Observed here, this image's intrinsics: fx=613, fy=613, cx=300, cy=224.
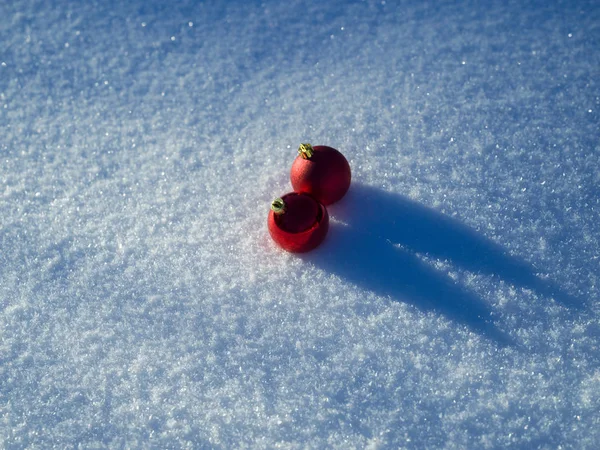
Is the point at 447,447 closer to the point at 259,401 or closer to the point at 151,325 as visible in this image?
the point at 259,401

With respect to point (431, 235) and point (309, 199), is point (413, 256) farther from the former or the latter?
point (309, 199)

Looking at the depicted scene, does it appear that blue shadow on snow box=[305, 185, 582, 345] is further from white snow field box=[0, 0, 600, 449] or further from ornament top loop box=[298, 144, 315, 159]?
ornament top loop box=[298, 144, 315, 159]

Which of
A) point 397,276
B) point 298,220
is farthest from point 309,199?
point 397,276

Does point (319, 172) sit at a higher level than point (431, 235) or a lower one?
higher

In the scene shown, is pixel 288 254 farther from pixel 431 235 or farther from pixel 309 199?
pixel 431 235

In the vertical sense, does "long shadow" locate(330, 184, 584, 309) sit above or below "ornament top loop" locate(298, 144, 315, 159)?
below

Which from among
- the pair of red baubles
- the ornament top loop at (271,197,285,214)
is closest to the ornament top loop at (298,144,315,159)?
the pair of red baubles

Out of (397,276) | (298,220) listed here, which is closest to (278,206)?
(298,220)

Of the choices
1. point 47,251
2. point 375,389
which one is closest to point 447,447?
point 375,389
